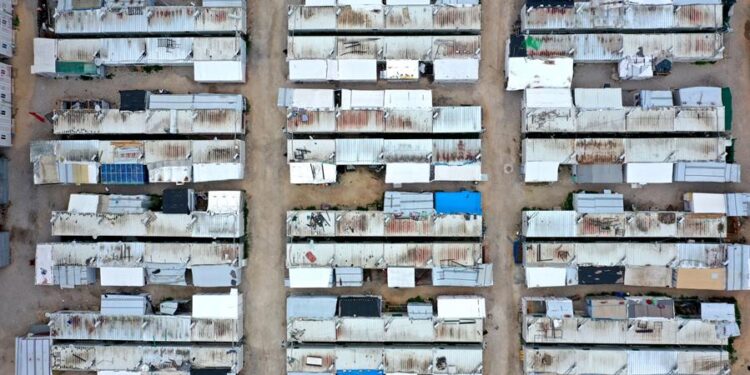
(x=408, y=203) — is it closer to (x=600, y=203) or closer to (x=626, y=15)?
(x=600, y=203)

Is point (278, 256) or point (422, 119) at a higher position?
point (422, 119)

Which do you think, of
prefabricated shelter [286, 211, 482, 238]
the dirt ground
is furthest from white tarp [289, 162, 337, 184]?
prefabricated shelter [286, 211, 482, 238]

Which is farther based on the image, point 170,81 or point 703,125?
point 170,81

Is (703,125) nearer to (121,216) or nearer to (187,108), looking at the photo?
(187,108)

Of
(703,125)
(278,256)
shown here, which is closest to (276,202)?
(278,256)

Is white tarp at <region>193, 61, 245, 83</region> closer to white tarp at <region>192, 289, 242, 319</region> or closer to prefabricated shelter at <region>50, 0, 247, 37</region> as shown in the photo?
prefabricated shelter at <region>50, 0, 247, 37</region>

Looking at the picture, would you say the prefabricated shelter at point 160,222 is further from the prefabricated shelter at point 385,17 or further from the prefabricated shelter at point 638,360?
the prefabricated shelter at point 638,360

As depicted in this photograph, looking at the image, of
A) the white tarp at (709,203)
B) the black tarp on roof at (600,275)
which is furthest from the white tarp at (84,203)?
the white tarp at (709,203)
